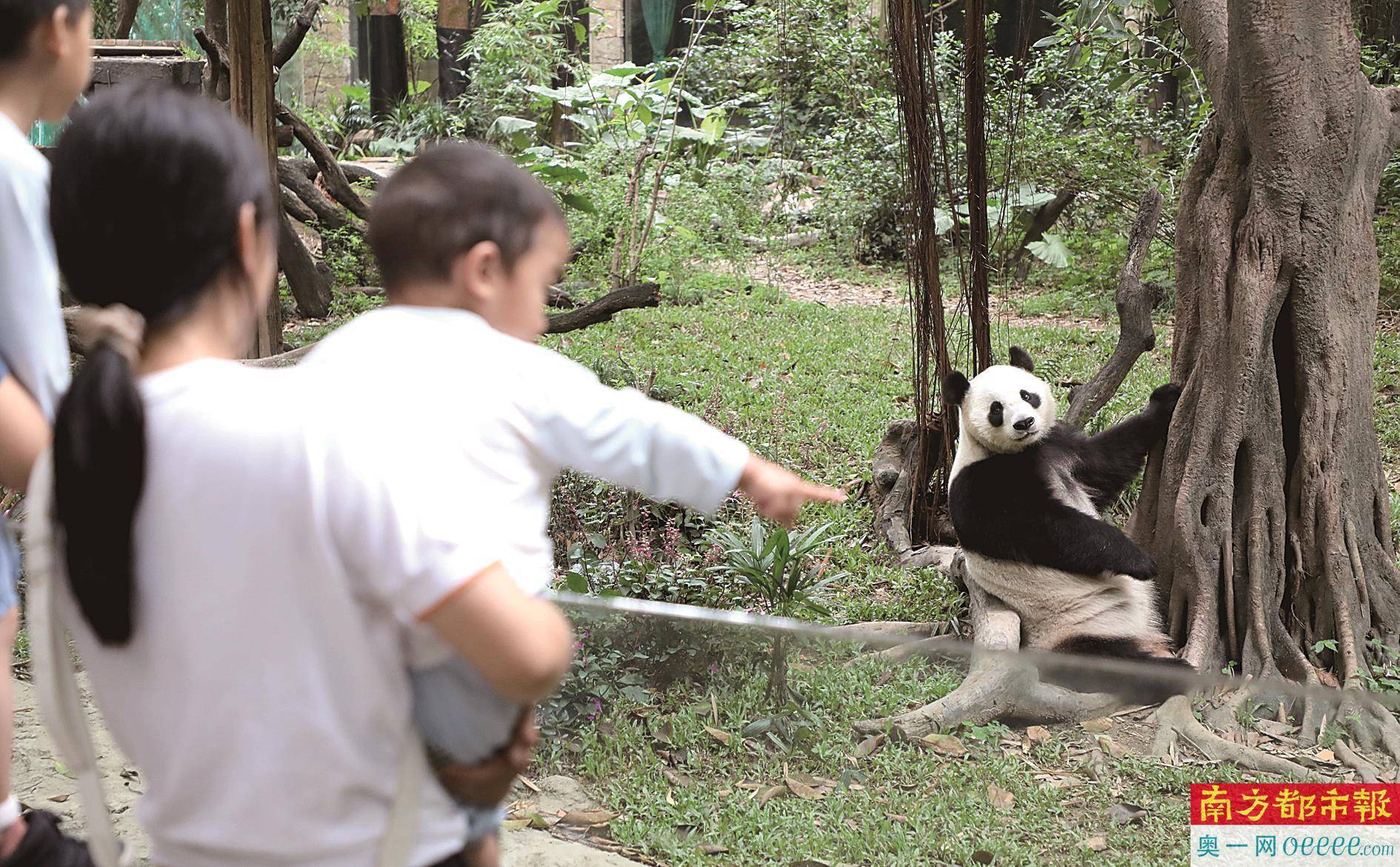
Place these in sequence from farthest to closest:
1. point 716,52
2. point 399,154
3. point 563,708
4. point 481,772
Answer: point 399,154, point 716,52, point 563,708, point 481,772

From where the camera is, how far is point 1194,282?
11.3 ft

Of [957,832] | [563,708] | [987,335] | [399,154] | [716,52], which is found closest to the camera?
[957,832]

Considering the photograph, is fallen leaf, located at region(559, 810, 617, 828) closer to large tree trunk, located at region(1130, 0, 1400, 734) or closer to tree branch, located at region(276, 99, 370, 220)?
large tree trunk, located at region(1130, 0, 1400, 734)

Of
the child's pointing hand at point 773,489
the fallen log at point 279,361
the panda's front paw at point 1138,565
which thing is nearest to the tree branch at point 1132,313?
the panda's front paw at point 1138,565

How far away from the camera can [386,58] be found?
1478cm

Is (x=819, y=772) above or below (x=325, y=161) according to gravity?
below

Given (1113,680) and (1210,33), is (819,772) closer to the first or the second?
(1113,680)

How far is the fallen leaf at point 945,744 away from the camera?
2.02m

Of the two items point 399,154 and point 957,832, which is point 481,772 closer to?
point 957,832

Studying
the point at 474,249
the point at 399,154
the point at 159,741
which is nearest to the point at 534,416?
the point at 474,249

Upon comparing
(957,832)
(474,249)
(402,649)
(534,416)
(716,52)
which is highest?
(716,52)

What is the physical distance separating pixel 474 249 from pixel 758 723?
1.25 m

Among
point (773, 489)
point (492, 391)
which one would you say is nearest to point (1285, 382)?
point (773, 489)

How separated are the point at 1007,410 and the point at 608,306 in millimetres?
1702
